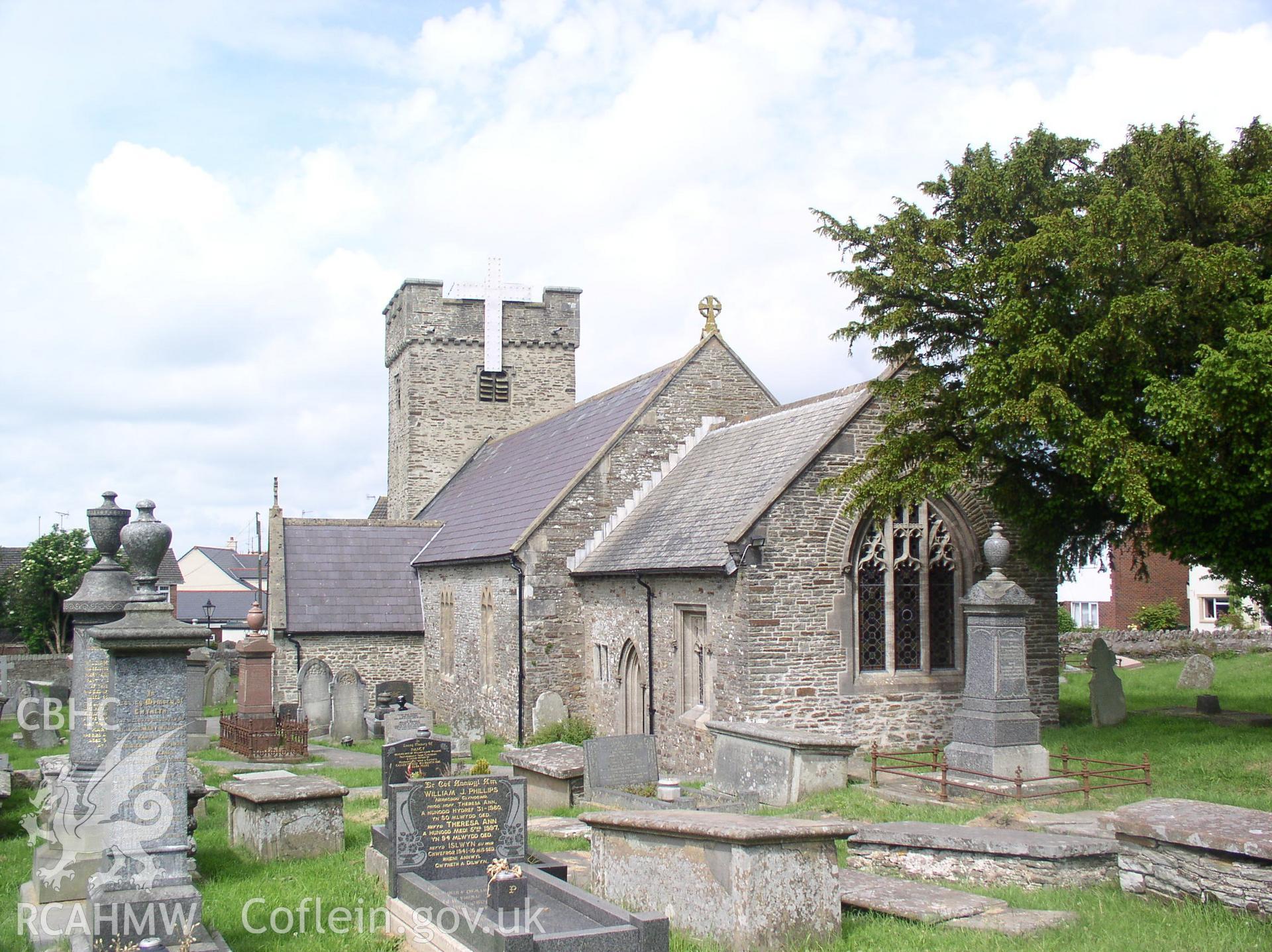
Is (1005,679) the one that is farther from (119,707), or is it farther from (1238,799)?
(119,707)

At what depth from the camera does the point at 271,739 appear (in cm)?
2128

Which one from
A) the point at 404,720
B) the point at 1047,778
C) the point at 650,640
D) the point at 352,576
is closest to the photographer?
the point at 1047,778

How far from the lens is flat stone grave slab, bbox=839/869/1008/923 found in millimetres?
8477

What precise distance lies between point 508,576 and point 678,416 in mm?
4904

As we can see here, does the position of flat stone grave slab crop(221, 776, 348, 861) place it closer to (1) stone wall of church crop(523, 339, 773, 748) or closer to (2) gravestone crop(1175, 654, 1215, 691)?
(1) stone wall of church crop(523, 339, 773, 748)

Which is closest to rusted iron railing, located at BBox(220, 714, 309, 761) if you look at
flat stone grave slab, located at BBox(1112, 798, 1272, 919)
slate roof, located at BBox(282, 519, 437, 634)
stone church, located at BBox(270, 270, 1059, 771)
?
stone church, located at BBox(270, 270, 1059, 771)

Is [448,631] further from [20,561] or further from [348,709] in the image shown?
[20,561]

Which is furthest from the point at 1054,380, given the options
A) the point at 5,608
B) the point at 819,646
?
the point at 5,608

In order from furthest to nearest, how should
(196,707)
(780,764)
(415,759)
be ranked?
(196,707)
(415,759)
(780,764)

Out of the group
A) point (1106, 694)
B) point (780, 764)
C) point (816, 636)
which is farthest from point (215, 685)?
point (1106, 694)

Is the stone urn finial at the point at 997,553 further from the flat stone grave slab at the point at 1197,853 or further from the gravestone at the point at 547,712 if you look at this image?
the gravestone at the point at 547,712

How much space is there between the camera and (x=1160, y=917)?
8117 mm

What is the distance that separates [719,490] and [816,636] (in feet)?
12.4

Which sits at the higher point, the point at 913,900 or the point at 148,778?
the point at 148,778
